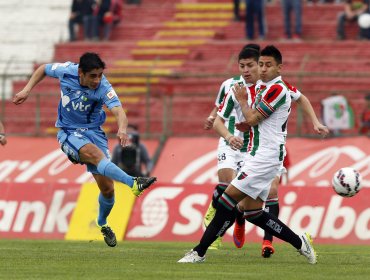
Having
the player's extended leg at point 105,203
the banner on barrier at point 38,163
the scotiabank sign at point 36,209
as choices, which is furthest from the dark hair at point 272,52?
the banner on barrier at point 38,163

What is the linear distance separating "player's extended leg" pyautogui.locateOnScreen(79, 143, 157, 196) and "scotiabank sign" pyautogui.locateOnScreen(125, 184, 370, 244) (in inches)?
199

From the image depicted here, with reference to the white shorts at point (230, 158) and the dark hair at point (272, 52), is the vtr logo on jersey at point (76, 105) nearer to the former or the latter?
the white shorts at point (230, 158)

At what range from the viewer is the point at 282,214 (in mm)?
21016

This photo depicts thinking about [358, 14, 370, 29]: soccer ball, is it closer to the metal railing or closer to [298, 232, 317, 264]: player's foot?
the metal railing

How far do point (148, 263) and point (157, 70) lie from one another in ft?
54.9

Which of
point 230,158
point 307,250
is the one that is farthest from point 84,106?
point 307,250

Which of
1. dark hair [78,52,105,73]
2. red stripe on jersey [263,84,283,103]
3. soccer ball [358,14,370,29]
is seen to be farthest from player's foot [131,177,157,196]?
soccer ball [358,14,370,29]

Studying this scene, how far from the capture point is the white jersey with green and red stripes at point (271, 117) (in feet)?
45.7

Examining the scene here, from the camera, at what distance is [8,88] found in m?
31.4

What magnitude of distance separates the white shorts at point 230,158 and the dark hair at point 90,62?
2341 millimetres

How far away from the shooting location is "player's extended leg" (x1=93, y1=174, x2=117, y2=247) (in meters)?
16.7

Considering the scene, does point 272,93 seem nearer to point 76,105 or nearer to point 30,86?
point 76,105

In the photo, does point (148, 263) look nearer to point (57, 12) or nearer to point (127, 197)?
point (127, 197)

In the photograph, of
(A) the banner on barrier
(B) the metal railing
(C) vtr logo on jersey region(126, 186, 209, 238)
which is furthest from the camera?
(A) the banner on barrier
